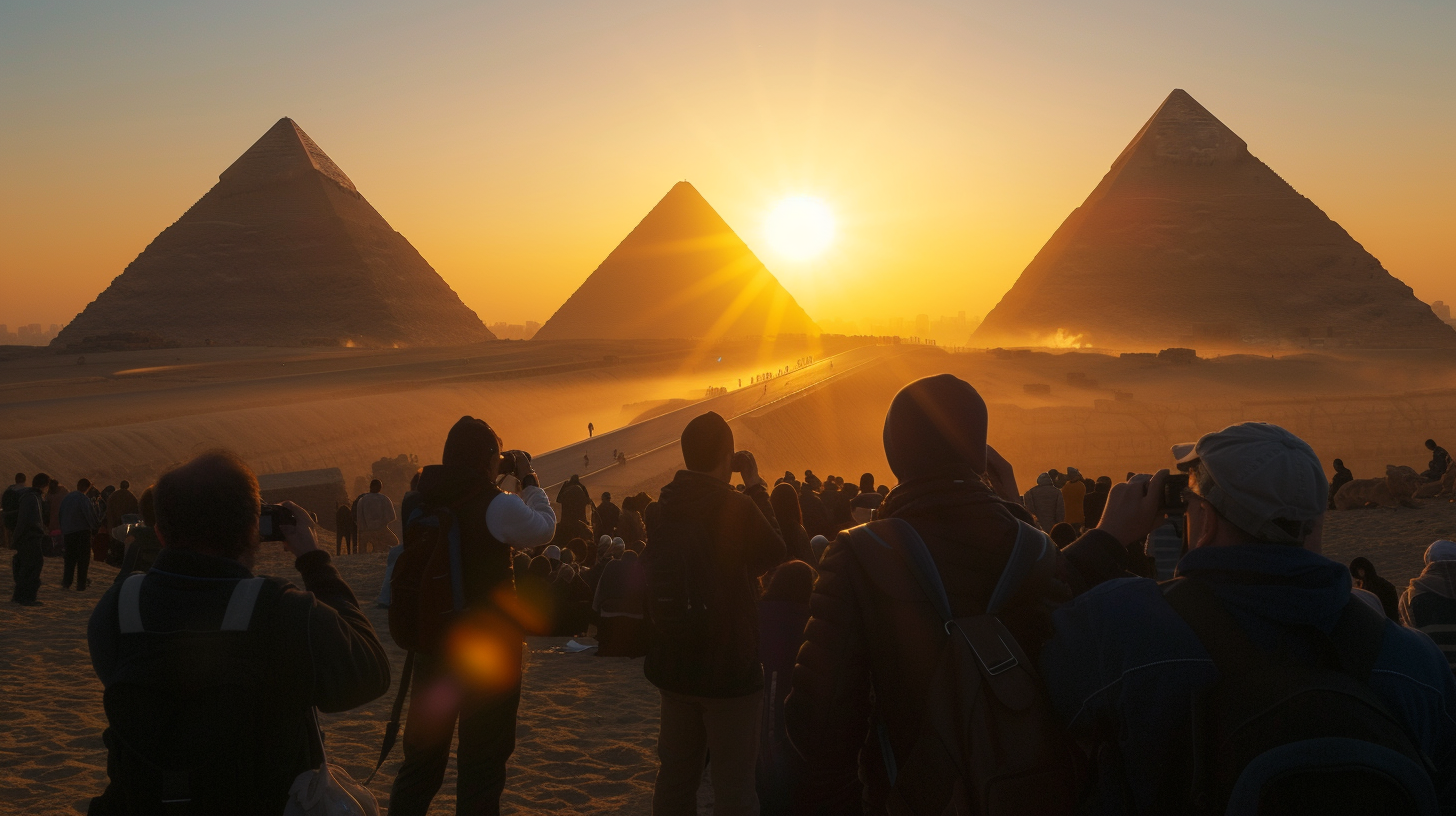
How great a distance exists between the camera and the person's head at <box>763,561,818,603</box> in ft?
8.79

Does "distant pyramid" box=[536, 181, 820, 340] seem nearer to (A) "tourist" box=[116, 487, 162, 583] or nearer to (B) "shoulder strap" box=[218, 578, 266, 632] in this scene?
(A) "tourist" box=[116, 487, 162, 583]

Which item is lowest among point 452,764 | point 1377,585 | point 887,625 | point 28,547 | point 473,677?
point 452,764

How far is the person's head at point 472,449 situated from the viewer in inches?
110

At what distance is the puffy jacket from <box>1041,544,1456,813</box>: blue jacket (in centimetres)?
16

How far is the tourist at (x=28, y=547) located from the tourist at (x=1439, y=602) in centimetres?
829

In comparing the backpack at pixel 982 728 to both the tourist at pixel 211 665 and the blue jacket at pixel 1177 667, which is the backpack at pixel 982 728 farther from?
the tourist at pixel 211 665

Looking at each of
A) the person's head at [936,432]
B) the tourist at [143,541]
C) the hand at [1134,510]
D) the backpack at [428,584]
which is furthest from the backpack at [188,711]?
the hand at [1134,510]

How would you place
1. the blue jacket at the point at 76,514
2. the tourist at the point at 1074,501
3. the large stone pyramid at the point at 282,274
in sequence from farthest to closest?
the large stone pyramid at the point at 282,274 → the tourist at the point at 1074,501 → the blue jacket at the point at 76,514

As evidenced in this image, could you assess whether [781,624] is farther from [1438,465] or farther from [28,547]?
[1438,465]

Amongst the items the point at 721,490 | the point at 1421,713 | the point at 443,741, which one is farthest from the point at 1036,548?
the point at 443,741

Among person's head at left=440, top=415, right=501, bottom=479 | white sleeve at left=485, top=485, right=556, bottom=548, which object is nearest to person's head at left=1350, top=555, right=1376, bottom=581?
white sleeve at left=485, top=485, right=556, bottom=548

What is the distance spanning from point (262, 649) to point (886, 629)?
1088 millimetres

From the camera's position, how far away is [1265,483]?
145cm

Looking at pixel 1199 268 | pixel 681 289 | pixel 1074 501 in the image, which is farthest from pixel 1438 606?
pixel 681 289
